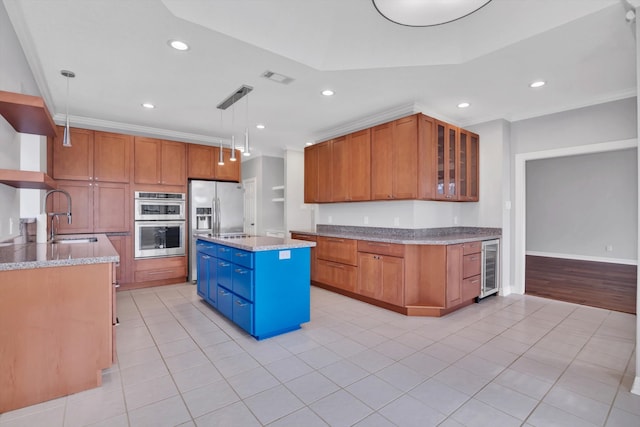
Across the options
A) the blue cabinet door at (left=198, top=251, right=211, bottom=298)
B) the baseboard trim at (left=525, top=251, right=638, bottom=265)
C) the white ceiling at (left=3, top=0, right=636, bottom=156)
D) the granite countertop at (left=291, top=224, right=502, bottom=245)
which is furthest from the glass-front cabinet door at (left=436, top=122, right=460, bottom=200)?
the baseboard trim at (left=525, top=251, right=638, bottom=265)

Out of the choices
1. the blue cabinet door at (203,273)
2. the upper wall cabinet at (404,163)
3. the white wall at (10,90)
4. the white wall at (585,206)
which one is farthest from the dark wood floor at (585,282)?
the white wall at (10,90)

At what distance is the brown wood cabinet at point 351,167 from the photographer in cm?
438

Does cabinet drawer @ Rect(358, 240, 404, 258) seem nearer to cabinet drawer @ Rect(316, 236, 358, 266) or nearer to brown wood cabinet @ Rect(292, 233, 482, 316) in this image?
brown wood cabinet @ Rect(292, 233, 482, 316)

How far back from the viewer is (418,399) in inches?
77.5

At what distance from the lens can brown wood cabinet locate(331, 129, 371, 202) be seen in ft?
14.4

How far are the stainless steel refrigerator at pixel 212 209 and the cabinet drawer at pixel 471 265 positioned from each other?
12.5 feet

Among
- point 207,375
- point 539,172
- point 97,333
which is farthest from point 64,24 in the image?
point 539,172

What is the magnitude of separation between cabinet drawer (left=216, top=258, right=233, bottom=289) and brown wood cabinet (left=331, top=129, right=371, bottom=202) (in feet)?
6.93

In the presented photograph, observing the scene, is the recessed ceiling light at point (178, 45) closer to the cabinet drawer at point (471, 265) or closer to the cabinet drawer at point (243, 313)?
the cabinet drawer at point (243, 313)

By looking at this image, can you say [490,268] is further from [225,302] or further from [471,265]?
[225,302]

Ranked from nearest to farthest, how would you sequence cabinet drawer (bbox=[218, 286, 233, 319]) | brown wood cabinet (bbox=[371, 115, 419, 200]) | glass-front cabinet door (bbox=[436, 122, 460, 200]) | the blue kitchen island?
1. the blue kitchen island
2. cabinet drawer (bbox=[218, 286, 233, 319])
3. brown wood cabinet (bbox=[371, 115, 419, 200])
4. glass-front cabinet door (bbox=[436, 122, 460, 200])

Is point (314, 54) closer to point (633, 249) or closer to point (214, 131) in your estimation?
point (214, 131)

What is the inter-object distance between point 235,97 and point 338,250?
8.11 ft

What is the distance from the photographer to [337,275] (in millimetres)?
4461
